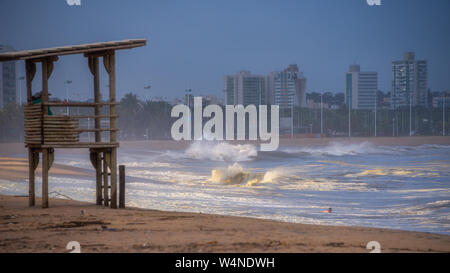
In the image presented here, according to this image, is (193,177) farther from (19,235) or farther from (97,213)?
(19,235)

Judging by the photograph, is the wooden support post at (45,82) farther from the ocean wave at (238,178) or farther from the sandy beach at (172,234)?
the ocean wave at (238,178)

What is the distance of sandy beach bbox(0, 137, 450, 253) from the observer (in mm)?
9367

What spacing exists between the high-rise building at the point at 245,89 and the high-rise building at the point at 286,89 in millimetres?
6099

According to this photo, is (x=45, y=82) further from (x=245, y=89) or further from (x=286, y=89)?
(x=286, y=89)

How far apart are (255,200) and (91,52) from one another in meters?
7.96

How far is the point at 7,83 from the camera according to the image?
107 meters

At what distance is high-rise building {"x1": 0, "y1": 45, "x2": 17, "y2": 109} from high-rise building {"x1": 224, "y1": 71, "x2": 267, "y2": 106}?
60.0 meters

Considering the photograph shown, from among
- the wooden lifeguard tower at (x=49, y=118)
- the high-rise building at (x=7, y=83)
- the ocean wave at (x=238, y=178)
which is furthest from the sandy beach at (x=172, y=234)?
the high-rise building at (x=7, y=83)

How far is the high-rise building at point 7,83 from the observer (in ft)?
341

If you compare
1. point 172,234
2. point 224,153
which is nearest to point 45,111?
point 172,234

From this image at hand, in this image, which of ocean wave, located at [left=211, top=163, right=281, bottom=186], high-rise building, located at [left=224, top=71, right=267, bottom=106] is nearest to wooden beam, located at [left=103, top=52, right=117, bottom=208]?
ocean wave, located at [left=211, top=163, right=281, bottom=186]

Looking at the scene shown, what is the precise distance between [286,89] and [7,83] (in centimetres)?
8342

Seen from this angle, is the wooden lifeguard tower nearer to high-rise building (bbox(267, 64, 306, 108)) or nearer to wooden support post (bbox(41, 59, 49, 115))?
wooden support post (bbox(41, 59, 49, 115))
